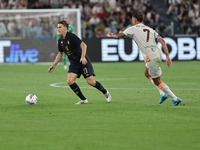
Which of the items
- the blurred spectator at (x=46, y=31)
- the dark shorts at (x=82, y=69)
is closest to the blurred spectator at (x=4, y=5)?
the blurred spectator at (x=46, y=31)

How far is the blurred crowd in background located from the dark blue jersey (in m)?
16.1

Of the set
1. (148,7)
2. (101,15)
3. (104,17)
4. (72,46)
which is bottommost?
(104,17)

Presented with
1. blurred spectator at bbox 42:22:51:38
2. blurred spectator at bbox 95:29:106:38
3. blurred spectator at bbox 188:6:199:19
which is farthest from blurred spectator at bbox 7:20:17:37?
blurred spectator at bbox 188:6:199:19

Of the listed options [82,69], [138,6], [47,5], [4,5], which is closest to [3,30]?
[4,5]

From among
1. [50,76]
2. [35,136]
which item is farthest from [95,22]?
[35,136]

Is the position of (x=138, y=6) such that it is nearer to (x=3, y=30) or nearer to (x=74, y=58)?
(x=3, y=30)

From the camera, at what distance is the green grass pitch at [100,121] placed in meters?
6.05

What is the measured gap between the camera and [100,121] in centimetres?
779

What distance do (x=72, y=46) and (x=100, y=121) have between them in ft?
9.48

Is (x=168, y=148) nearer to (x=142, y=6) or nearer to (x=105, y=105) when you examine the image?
(x=105, y=105)

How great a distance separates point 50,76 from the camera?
1861 centimetres

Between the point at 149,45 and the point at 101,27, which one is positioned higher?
the point at 149,45

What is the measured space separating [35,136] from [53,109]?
287cm

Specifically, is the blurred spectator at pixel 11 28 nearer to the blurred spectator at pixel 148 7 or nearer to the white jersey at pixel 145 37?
the blurred spectator at pixel 148 7
